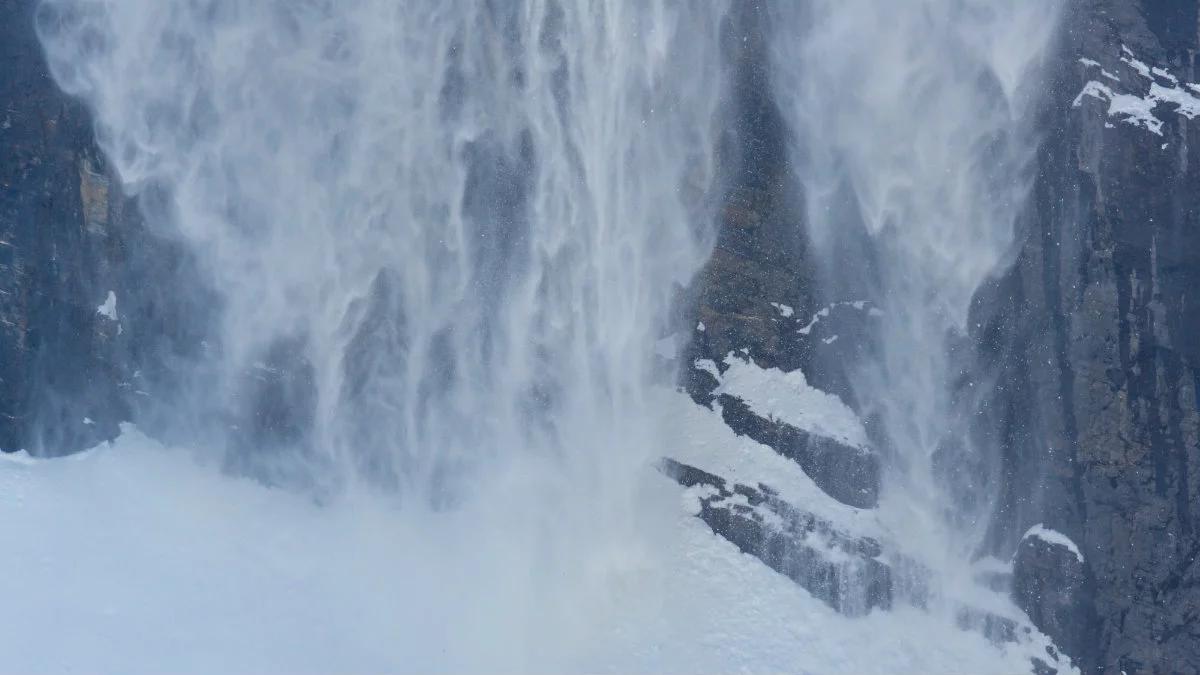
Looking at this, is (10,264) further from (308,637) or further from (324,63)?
(308,637)

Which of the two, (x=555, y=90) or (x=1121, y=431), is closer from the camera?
(x=1121, y=431)

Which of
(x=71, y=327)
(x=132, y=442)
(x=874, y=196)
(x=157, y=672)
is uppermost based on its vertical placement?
(x=874, y=196)

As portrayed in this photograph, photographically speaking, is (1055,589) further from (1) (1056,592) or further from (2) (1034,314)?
(2) (1034,314)

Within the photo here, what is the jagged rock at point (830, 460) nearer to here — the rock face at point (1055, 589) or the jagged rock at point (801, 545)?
the jagged rock at point (801, 545)

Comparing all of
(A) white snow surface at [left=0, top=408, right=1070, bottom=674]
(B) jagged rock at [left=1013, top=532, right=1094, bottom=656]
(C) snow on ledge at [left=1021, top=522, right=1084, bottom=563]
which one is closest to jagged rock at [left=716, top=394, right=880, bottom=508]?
(A) white snow surface at [left=0, top=408, right=1070, bottom=674]

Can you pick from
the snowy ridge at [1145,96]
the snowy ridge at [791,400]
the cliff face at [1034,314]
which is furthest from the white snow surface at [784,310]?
the snowy ridge at [1145,96]

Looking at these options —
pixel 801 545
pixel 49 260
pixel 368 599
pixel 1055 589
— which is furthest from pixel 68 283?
pixel 1055 589

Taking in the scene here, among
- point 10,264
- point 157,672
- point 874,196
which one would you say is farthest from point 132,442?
point 874,196
